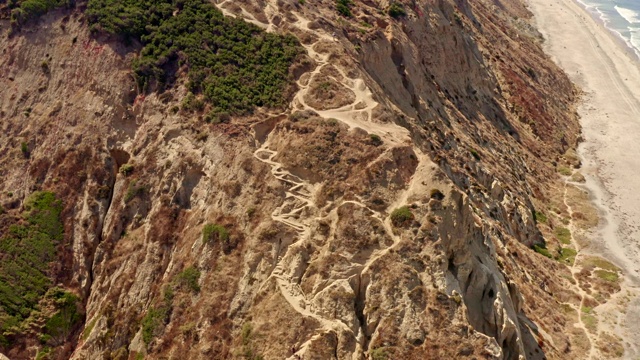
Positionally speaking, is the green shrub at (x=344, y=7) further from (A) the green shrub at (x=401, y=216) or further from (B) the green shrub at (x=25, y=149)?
(B) the green shrub at (x=25, y=149)

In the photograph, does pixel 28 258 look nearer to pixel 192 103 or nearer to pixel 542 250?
pixel 192 103

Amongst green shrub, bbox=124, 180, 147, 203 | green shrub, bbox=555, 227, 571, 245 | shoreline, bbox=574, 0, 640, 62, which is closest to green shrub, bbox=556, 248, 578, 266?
green shrub, bbox=555, 227, 571, 245

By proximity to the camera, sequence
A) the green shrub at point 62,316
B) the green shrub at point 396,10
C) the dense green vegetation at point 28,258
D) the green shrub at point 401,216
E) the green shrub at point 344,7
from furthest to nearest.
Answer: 1. the green shrub at point 396,10
2. the green shrub at point 344,7
3. the dense green vegetation at point 28,258
4. the green shrub at point 62,316
5. the green shrub at point 401,216

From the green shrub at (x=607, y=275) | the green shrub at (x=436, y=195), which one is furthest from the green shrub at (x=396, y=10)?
the green shrub at (x=436, y=195)

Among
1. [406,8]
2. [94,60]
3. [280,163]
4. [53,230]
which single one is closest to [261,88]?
[280,163]

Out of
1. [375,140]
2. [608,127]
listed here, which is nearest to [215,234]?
[375,140]
